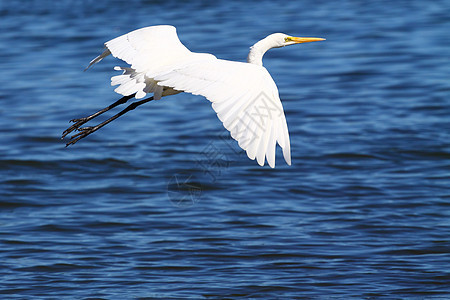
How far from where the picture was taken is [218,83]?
5887 millimetres

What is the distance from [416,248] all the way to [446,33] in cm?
1002

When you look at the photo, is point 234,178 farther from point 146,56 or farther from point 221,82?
point 221,82

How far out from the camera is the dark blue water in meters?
8.18

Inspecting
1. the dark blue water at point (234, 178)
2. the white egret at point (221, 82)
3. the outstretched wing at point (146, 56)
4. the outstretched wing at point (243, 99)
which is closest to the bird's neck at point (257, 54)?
the white egret at point (221, 82)

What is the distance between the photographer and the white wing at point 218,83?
210 inches

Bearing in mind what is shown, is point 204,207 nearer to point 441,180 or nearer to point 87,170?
point 87,170

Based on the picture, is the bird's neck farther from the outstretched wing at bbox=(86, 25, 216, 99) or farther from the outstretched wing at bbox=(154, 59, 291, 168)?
the outstretched wing at bbox=(154, 59, 291, 168)

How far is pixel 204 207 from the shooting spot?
1009cm

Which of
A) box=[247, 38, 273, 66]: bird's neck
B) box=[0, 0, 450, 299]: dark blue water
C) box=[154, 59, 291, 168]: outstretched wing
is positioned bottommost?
box=[0, 0, 450, 299]: dark blue water

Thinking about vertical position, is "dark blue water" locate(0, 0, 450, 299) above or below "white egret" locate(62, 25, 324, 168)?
below

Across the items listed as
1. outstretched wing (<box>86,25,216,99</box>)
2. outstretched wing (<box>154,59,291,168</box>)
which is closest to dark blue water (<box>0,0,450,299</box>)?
outstretched wing (<box>86,25,216,99</box>)

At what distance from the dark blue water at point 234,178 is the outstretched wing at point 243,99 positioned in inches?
97.1

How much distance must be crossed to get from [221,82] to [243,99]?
305 millimetres

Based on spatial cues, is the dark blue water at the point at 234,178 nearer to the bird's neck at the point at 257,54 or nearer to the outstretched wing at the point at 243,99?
the bird's neck at the point at 257,54
